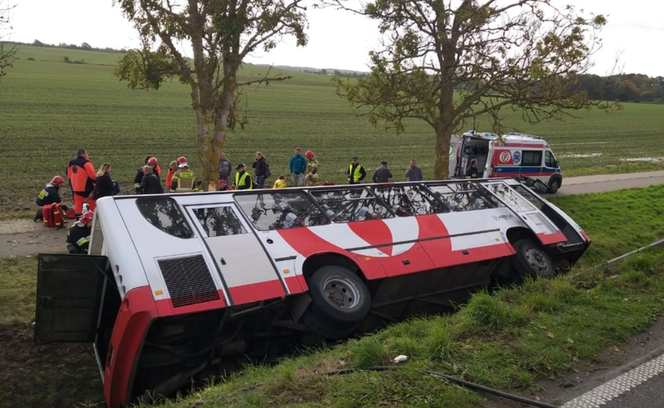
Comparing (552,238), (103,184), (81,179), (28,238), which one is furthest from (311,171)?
(552,238)

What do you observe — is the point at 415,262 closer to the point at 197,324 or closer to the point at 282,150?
the point at 197,324

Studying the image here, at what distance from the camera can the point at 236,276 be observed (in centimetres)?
654

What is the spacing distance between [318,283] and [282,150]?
988 inches

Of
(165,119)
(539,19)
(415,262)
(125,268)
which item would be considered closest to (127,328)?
(125,268)

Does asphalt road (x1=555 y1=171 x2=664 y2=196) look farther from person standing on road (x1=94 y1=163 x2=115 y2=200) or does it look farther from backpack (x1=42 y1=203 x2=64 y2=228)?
backpack (x1=42 y1=203 x2=64 y2=228)

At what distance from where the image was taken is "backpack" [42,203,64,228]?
42.5ft

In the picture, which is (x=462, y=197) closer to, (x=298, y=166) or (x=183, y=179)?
(x=183, y=179)

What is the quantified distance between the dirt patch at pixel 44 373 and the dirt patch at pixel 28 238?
3.43 meters

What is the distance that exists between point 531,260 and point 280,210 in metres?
4.46

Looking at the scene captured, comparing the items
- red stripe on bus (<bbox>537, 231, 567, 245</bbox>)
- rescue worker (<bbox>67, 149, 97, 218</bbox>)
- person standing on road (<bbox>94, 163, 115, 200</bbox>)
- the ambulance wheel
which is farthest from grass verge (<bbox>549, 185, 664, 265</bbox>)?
rescue worker (<bbox>67, 149, 97, 218</bbox>)

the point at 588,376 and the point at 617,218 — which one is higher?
the point at 588,376

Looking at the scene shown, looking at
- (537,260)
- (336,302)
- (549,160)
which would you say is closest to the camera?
(336,302)

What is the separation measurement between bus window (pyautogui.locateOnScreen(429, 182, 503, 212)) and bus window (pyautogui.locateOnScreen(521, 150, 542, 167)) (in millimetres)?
13400

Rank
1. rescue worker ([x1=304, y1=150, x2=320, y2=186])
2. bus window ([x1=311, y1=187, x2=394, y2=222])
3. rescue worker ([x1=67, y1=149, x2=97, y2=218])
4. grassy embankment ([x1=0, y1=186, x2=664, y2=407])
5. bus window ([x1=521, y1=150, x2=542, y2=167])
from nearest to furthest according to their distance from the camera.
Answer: grassy embankment ([x1=0, y1=186, x2=664, y2=407]) → bus window ([x1=311, y1=187, x2=394, y2=222]) → rescue worker ([x1=67, y1=149, x2=97, y2=218]) → rescue worker ([x1=304, y1=150, x2=320, y2=186]) → bus window ([x1=521, y1=150, x2=542, y2=167])
